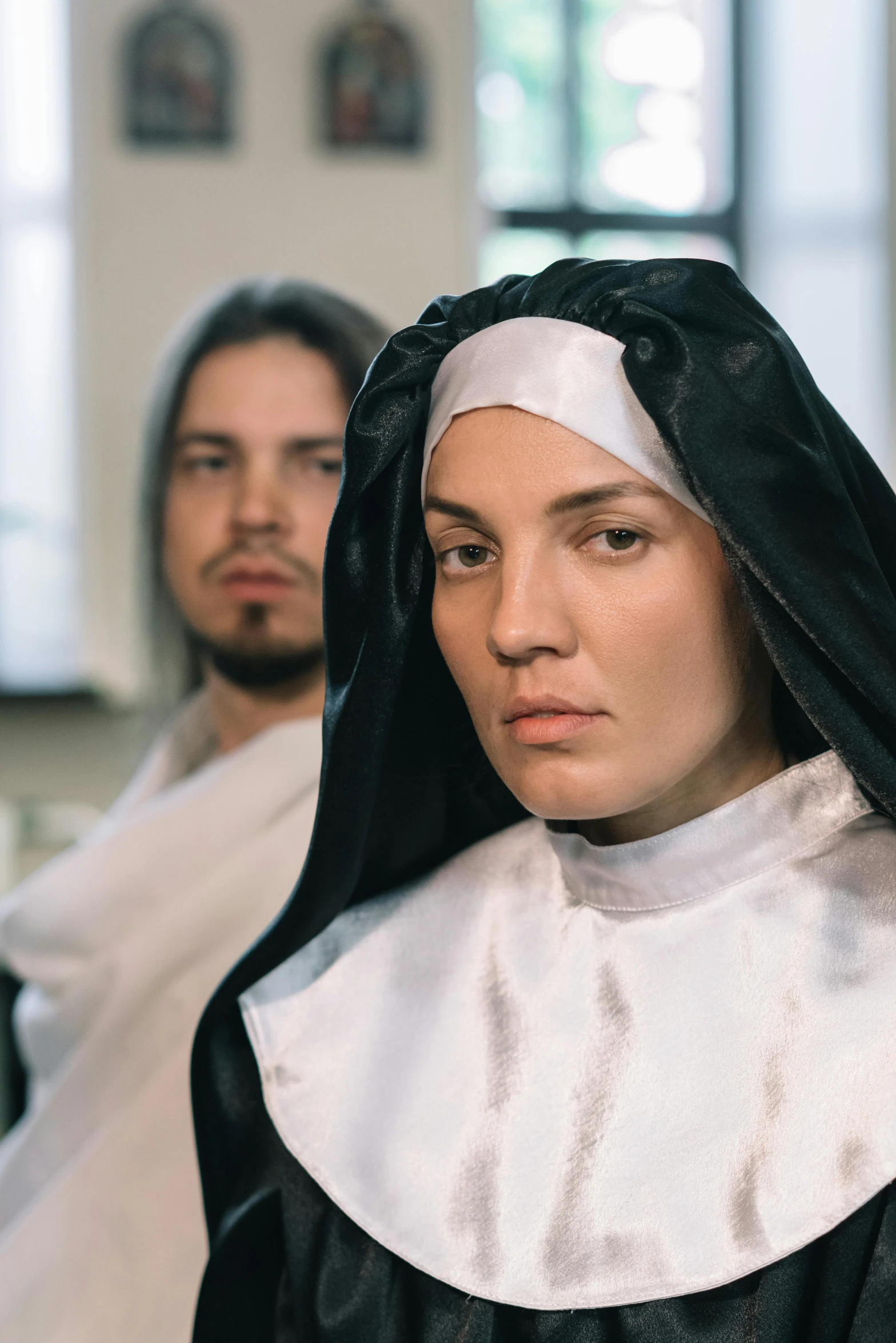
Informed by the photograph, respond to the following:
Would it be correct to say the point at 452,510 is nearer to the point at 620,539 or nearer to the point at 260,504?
the point at 620,539

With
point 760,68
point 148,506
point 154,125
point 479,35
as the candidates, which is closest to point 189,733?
point 148,506

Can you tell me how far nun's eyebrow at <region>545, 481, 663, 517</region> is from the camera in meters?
1.33

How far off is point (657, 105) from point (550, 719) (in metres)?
5.39

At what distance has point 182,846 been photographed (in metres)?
2.43

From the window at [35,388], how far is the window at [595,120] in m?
1.71

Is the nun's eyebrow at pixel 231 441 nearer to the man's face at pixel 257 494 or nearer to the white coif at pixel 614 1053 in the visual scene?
the man's face at pixel 257 494

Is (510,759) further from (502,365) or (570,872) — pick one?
(502,365)

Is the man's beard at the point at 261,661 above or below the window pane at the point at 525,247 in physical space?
below

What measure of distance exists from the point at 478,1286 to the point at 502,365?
0.89 meters

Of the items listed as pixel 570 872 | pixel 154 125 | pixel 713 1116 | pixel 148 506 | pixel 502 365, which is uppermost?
pixel 154 125

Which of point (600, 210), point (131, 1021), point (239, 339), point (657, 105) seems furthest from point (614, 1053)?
point (657, 105)

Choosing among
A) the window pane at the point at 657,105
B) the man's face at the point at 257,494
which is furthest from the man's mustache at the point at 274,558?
the window pane at the point at 657,105

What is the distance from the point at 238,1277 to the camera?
61.9 inches

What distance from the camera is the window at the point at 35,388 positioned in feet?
17.5
